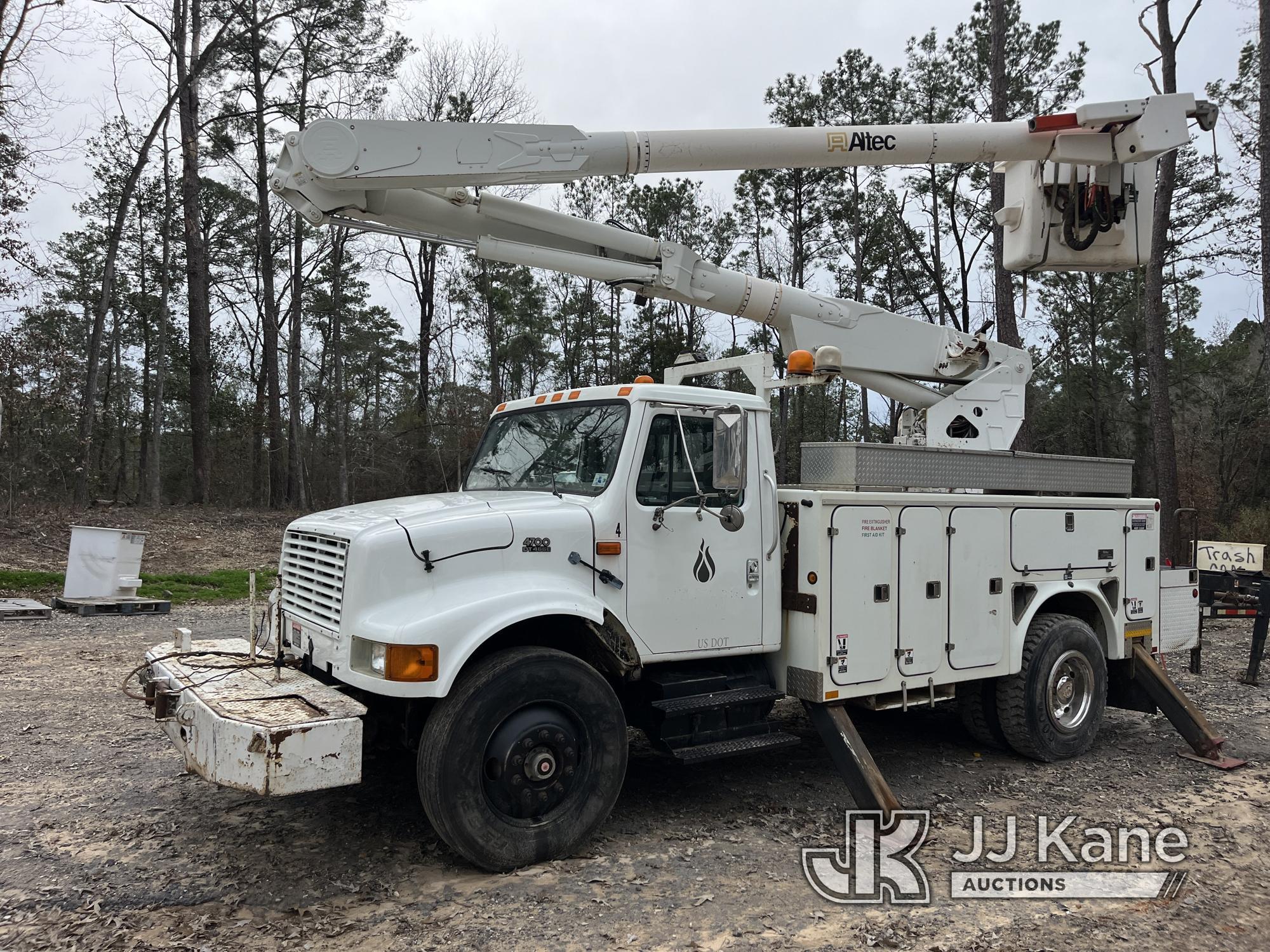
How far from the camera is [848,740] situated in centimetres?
515

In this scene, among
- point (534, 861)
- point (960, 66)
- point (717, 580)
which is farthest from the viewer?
point (960, 66)

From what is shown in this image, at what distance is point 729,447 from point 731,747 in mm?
1632

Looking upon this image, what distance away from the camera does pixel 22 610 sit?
36.4 ft

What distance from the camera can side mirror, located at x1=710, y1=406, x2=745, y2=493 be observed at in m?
4.59

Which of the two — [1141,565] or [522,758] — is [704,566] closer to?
[522,758]

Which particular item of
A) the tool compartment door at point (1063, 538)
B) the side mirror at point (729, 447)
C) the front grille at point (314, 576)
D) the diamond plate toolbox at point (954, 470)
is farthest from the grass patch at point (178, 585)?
the tool compartment door at point (1063, 538)

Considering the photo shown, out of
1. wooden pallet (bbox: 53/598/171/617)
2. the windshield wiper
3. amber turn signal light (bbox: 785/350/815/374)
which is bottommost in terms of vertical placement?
wooden pallet (bbox: 53/598/171/617)

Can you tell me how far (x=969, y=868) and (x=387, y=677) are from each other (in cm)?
302

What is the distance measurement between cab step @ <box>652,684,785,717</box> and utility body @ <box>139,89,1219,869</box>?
0.07ft

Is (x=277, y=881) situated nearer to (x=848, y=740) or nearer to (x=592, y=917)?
(x=592, y=917)

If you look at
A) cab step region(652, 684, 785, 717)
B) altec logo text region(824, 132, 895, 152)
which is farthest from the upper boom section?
cab step region(652, 684, 785, 717)

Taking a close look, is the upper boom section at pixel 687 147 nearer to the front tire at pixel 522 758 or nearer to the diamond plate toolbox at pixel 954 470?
the diamond plate toolbox at pixel 954 470

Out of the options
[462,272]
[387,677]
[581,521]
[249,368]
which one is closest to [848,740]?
[581,521]

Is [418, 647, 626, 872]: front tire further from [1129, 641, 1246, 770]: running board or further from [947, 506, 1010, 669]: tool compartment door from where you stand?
[1129, 641, 1246, 770]: running board
